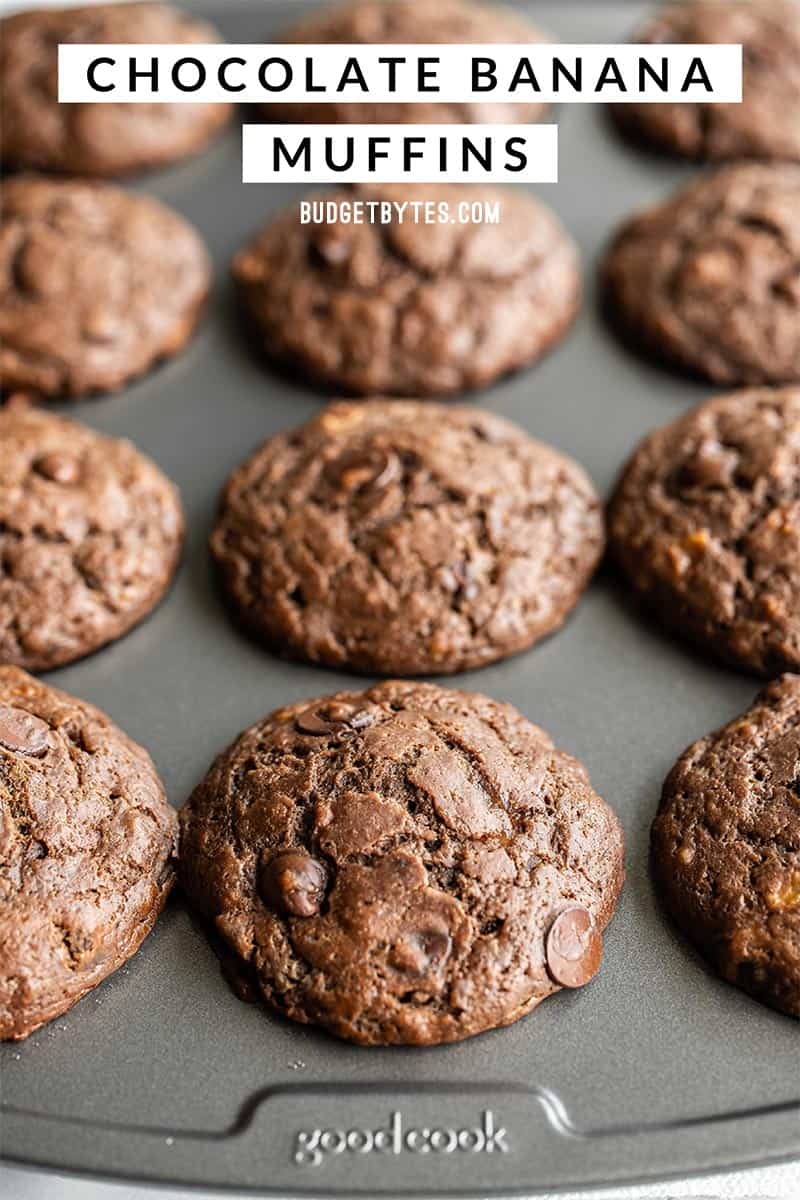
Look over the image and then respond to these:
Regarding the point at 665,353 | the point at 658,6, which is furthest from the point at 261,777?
the point at 658,6

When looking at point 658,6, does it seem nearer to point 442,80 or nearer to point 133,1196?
point 442,80

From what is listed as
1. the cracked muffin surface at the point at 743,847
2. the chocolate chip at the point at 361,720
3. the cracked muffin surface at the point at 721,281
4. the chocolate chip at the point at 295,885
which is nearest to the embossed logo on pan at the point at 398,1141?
the chocolate chip at the point at 295,885

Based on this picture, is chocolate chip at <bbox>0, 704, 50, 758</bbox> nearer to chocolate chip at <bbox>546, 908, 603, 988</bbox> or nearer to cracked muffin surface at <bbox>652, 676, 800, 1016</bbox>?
chocolate chip at <bbox>546, 908, 603, 988</bbox>

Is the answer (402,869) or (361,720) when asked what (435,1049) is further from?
(361,720)

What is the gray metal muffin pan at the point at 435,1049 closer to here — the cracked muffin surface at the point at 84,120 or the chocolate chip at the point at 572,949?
the chocolate chip at the point at 572,949

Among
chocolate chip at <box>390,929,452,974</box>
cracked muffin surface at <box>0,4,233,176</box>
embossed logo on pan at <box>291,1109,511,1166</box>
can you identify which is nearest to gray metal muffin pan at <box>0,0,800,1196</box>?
embossed logo on pan at <box>291,1109,511,1166</box>

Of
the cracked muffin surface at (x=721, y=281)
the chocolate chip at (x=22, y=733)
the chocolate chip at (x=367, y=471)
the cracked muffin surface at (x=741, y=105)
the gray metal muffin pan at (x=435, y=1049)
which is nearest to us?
the gray metal muffin pan at (x=435, y=1049)
